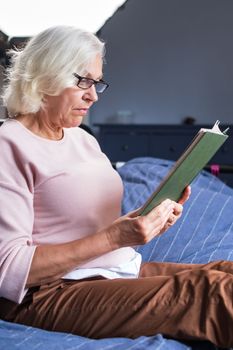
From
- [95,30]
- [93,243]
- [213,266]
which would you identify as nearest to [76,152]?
[93,243]

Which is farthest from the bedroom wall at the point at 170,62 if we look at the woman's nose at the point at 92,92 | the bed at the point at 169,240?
the woman's nose at the point at 92,92

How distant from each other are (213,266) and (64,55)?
588 mm

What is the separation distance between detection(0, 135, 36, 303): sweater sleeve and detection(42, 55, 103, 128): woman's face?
16 centimetres

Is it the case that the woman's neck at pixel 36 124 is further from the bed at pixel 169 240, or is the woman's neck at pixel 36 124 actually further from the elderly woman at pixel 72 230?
the bed at pixel 169 240

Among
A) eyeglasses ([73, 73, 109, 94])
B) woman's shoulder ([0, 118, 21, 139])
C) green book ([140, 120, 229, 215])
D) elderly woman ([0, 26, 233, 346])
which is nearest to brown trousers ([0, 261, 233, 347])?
elderly woman ([0, 26, 233, 346])

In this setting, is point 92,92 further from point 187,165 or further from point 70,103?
point 187,165

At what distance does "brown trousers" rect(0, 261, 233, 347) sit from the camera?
2.84ft

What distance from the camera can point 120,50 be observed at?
3.82 metres

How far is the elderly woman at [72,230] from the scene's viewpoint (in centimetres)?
90

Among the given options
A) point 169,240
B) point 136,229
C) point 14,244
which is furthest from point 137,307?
point 169,240

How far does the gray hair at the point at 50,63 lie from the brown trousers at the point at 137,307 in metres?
0.40

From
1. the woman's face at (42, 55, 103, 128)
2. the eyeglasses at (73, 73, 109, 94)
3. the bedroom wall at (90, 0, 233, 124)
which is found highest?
the eyeglasses at (73, 73, 109, 94)

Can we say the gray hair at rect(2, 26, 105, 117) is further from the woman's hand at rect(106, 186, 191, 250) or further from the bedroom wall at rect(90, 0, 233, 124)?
the bedroom wall at rect(90, 0, 233, 124)

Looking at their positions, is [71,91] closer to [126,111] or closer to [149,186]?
[149,186]
